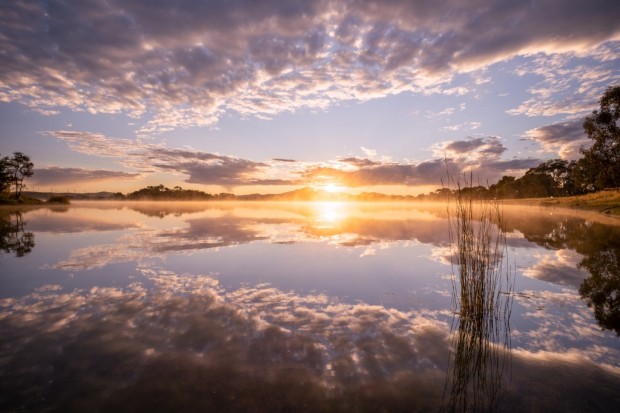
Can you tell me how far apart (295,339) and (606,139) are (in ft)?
162

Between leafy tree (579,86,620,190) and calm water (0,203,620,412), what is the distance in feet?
119

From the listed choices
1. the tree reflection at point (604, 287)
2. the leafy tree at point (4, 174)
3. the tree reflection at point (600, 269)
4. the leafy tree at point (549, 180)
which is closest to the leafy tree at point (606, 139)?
the tree reflection at point (600, 269)

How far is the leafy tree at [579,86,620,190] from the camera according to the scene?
3659 cm

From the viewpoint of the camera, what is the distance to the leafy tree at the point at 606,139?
36.6 metres

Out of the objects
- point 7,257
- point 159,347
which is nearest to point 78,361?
point 159,347

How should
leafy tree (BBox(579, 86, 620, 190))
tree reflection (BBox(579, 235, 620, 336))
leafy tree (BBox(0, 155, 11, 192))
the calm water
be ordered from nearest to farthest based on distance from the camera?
the calm water
tree reflection (BBox(579, 235, 620, 336))
leafy tree (BBox(579, 86, 620, 190))
leafy tree (BBox(0, 155, 11, 192))

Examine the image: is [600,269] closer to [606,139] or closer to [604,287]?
[604,287]

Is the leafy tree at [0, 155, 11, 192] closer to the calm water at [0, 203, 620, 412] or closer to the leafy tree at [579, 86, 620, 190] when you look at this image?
the calm water at [0, 203, 620, 412]

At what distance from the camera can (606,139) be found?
3753 centimetres

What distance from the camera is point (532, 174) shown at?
364 ft

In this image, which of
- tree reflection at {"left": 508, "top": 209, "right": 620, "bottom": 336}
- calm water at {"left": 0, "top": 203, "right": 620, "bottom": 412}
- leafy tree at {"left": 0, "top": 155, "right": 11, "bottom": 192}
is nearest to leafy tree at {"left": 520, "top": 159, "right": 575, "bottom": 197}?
tree reflection at {"left": 508, "top": 209, "right": 620, "bottom": 336}

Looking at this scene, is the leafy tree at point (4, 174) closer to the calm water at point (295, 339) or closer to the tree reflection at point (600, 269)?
the calm water at point (295, 339)

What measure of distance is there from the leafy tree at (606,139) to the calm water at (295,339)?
36339mm

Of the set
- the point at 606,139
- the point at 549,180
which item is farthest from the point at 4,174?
the point at 549,180
